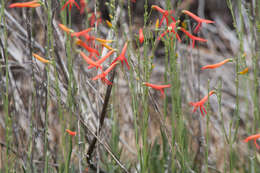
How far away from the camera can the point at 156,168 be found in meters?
2.21

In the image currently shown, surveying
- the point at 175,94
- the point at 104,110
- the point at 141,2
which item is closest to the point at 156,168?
the point at 104,110

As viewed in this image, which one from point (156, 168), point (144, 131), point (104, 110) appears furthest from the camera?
A: point (156, 168)

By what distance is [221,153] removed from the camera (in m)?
3.12

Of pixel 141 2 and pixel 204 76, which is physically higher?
pixel 141 2

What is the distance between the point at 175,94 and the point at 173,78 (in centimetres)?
7

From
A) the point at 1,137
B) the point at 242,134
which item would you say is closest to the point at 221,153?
the point at 242,134

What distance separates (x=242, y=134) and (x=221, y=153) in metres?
0.60

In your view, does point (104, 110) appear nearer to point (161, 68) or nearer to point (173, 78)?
point (173, 78)

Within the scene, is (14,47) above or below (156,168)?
above

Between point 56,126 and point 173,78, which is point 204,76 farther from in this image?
point 173,78

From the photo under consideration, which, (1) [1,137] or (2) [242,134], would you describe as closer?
(1) [1,137]

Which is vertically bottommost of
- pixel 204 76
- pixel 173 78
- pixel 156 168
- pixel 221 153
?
pixel 221 153

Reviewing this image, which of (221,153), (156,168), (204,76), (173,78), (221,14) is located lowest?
(221,153)

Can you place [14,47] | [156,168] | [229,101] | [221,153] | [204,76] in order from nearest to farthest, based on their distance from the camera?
[156,168], [14,47], [221,153], [229,101], [204,76]
